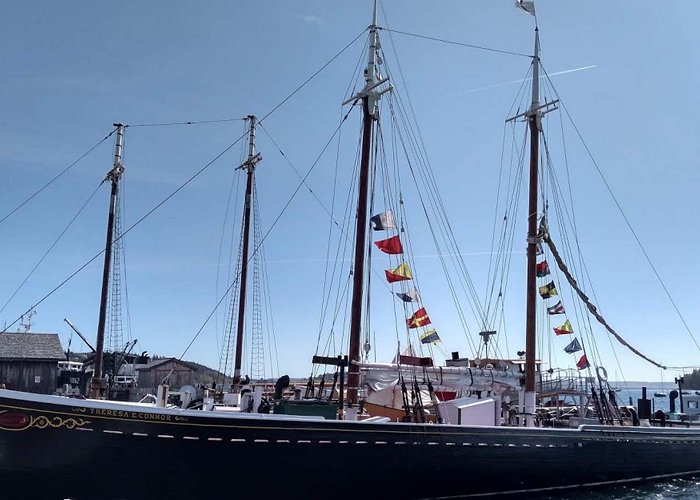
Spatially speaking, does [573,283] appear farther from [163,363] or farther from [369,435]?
[163,363]

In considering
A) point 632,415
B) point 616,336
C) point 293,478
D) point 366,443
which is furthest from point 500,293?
point 293,478

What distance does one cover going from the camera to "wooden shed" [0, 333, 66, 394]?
41.5 metres

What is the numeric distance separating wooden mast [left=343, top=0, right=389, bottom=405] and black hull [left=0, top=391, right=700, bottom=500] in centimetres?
238

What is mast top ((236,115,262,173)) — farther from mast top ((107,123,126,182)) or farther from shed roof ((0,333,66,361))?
shed roof ((0,333,66,361))

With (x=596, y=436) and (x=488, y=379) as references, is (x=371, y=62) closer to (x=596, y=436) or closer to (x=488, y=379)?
(x=488, y=379)

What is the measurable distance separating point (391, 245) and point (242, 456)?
8.94 m

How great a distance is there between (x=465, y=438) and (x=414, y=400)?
2045 mm

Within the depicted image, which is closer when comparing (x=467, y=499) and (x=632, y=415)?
(x=467, y=499)

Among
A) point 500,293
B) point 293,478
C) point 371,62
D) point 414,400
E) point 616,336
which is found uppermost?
point 371,62

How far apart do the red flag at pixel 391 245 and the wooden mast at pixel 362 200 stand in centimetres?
117

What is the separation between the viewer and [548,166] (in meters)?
26.0

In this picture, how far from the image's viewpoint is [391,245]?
69.9 feet

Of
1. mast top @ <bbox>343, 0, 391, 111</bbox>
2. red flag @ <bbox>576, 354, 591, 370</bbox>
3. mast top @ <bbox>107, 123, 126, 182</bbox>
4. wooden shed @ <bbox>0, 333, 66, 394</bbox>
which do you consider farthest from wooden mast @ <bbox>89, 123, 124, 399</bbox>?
red flag @ <bbox>576, 354, 591, 370</bbox>

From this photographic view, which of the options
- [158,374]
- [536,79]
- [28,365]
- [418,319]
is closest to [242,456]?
[418,319]
